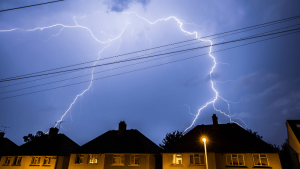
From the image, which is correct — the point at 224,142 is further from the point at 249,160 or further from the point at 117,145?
the point at 117,145

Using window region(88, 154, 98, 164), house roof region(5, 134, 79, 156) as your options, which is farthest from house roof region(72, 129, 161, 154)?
house roof region(5, 134, 79, 156)

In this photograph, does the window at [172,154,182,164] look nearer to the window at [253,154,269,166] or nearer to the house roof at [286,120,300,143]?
the window at [253,154,269,166]

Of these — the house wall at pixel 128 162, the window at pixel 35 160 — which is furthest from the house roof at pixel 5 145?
the house wall at pixel 128 162

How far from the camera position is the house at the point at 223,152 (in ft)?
58.5

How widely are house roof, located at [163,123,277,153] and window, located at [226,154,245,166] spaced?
594 millimetres

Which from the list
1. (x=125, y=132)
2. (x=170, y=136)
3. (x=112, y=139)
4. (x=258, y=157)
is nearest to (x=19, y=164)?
(x=112, y=139)

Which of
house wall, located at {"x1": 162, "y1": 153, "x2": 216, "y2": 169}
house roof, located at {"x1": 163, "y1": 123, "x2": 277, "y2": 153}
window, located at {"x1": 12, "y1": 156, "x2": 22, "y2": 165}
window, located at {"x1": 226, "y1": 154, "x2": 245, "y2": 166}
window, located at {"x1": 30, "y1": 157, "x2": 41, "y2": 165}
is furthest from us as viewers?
window, located at {"x1": 12, "y1": 156, "x2": 22, "y2": 165}

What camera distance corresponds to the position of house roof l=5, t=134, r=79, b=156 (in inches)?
992

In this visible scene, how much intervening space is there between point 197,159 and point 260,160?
6.62 meters

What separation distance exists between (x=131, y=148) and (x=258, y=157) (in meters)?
15.3

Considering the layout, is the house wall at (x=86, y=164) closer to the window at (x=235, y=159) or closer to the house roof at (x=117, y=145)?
the house roof at (x=117, y=145)

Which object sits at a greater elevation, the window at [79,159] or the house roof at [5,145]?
the house roof at [5,145]

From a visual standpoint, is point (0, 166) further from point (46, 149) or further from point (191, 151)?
point (191, 151)

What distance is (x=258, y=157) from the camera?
1800 cm
